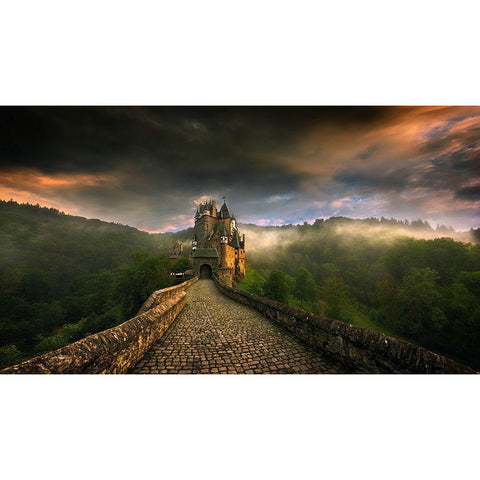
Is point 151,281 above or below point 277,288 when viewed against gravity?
above

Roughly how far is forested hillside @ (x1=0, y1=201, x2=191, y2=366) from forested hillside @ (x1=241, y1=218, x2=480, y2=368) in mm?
12951

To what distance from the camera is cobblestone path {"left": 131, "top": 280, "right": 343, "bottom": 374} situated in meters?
2.83

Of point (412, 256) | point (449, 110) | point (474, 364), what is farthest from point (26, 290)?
point (412, 256)

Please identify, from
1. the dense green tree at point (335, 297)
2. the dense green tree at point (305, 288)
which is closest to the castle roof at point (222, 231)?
the dense green tree at point (305, 288)

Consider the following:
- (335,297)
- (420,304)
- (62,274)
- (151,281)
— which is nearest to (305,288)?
(335,297)

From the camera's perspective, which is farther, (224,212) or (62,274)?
(224,212)

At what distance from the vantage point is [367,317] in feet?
76.6

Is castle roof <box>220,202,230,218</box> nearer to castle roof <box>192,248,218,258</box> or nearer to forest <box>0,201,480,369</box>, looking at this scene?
forest <box>0,201,480,369</box>

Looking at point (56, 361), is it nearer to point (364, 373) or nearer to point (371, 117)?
point (364, 373)

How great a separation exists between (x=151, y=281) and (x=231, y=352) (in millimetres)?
15160

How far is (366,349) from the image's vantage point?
251 cm

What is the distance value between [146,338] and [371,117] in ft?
27.8

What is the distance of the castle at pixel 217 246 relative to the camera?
21.2 metres

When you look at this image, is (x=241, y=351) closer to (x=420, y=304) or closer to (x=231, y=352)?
(x=231, y=352)
